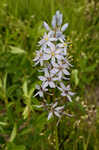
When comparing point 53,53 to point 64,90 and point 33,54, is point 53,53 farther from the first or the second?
point 33,54

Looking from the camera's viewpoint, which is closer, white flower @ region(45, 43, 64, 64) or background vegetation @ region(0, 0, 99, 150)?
white flower @ region(45, 43, 64, 64)

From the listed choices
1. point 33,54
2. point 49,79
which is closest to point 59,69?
point 49,79

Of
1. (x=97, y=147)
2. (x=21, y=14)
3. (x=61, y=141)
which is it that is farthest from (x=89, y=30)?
(x=61, y=141)

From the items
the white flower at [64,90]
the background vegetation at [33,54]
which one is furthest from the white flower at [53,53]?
the background vegetation at [33,54]

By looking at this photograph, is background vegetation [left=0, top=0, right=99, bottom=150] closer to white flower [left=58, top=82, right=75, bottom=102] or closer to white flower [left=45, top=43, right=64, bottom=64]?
white flower [left=58, top=82, right=75, bottom=102]

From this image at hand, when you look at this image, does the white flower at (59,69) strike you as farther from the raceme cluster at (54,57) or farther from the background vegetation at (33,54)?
the background vegetation at (33,54)

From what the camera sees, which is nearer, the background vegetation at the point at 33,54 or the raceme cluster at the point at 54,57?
the raceme cluster at the point at 54,57

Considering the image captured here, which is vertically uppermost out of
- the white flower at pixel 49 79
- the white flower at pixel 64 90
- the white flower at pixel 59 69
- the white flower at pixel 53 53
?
the white flower at pixel 53 53

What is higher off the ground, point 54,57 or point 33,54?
point 33,54

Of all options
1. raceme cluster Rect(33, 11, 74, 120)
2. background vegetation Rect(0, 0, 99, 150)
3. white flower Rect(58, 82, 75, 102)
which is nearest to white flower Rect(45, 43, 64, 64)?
raceme cluster Rect(33, 11, 74, 120)

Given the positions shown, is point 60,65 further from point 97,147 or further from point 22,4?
point 22,4

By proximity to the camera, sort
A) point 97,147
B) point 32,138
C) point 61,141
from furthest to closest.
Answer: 1. point 97,147
2. point 61,141
3. point 32,138
